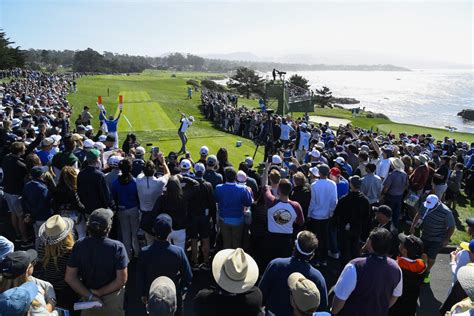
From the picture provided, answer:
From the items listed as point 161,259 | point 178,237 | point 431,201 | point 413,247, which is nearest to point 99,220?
point 161,259

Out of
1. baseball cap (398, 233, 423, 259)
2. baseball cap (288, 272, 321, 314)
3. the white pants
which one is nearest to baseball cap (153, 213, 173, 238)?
baseball cap (288, 272, 321, 314)

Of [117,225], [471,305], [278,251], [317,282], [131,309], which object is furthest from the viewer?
[117,225]

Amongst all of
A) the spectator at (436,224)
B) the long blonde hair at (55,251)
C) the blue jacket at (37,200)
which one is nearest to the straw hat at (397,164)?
the spectator at (436,224)

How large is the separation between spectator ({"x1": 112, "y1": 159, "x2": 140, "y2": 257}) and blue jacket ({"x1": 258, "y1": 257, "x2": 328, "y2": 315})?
369 cm

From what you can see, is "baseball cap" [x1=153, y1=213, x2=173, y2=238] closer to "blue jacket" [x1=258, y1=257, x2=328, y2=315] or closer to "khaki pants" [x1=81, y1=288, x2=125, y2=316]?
"khaki pants" [x1=81, y1=288, x2=125, y2=316]

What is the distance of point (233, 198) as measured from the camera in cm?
681

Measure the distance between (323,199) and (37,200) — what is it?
531 cm

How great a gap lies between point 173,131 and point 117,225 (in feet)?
46.8

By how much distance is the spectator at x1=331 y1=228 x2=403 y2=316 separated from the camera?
4031mm

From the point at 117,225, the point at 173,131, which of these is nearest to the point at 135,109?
the point at 173,131

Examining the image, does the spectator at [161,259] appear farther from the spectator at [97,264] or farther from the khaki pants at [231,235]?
the khaki pants at [231,235]

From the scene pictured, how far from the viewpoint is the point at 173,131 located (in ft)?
70.1

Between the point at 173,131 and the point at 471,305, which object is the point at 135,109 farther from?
the point at 471,305

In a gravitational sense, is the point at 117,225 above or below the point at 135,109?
below
